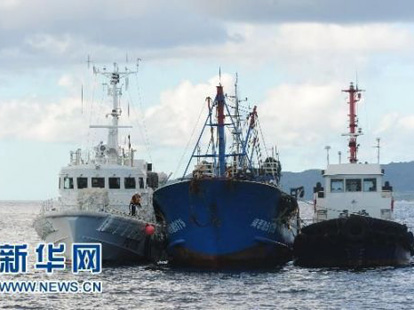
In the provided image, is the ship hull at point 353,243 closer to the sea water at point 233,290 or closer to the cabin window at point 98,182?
the sea water at point 233,290

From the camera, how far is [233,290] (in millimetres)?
55812

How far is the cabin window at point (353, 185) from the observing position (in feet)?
228

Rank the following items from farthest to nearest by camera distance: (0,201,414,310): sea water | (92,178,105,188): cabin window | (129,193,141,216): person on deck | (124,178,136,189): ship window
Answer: (124,178,136,189): ship window, (92,178,105,188): cabin window, (129,193,141,216): person on deck, (0,201,414,310): sea water

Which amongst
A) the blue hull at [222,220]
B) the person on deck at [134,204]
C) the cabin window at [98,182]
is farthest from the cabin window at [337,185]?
the cabin window at [98,182]

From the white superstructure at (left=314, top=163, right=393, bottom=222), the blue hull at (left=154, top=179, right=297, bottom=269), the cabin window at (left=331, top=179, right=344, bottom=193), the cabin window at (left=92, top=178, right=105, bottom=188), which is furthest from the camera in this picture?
the cabin window at (left=92, top=178, right=105, bottom=188)

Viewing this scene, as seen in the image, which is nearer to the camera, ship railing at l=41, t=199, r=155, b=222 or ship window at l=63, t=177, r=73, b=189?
ship railing at l=41, t=199, r=155, b=222

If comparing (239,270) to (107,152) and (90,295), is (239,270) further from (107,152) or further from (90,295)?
(107,152)

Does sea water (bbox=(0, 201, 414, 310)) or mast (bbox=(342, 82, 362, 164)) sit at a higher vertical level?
mast (bbox=(342, 82, 362, 164))

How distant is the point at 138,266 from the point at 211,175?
7412 mm

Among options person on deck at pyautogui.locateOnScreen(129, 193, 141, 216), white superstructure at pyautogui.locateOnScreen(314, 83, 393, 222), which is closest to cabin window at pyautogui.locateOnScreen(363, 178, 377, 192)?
white superstructure at pyautogui.locateOnScreen(314, 83, 393, 222)

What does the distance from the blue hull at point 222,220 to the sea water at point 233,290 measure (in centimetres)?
112

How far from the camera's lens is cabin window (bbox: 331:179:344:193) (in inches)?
2741

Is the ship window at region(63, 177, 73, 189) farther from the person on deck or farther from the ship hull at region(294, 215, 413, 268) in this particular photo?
the ship hull at region(294, 215, 413, 268)

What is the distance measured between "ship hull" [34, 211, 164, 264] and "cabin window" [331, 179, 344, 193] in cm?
1012
